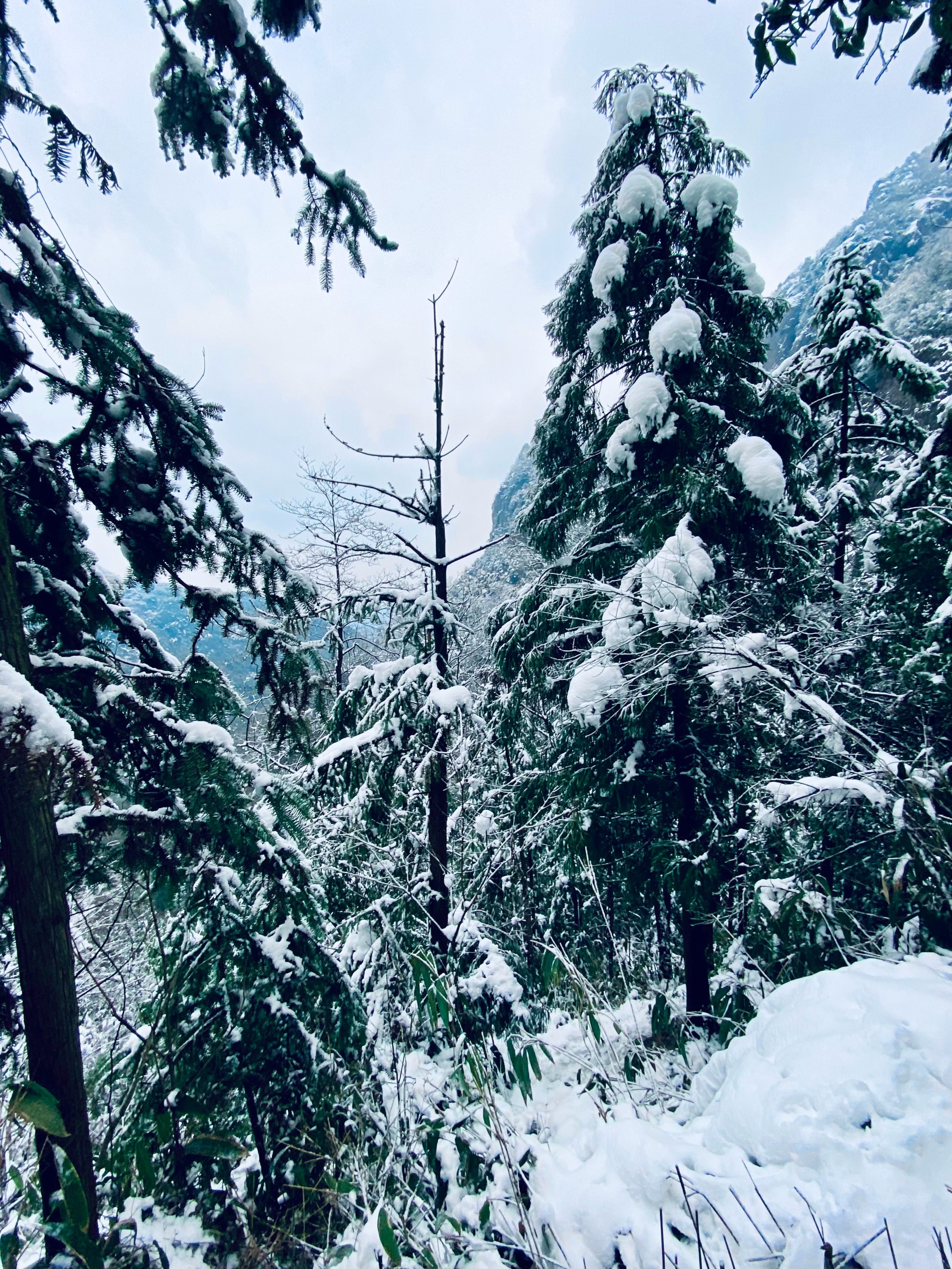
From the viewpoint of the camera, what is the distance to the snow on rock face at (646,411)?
5117 mm

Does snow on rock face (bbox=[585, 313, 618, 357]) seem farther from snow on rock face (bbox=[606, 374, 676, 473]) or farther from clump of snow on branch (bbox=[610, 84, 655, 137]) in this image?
clump of snow on branch (bbox=[610, 84, 655, 137])

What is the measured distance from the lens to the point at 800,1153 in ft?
5.82

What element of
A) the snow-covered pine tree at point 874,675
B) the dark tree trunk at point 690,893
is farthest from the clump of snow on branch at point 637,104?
the dark tree trunk at point 690,893

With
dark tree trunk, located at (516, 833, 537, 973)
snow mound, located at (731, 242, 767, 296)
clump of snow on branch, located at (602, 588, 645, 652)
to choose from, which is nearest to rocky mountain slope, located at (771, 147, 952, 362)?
snow mound, located at (731, 242, 767, 296)

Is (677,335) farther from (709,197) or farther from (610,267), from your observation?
(709,197)

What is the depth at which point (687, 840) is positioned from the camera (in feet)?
17.8

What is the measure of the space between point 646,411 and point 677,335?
0.77 meters

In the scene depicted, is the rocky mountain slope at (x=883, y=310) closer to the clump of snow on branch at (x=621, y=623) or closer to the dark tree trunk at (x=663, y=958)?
the clump of snow on branch at (x=621, y=623)

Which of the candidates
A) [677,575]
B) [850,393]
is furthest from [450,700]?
[850,393]

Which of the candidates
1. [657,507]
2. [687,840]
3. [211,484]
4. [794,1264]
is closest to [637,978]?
[687,840]

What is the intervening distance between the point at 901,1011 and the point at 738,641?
2242 millimetres

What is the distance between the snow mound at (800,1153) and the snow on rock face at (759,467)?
3.88 m

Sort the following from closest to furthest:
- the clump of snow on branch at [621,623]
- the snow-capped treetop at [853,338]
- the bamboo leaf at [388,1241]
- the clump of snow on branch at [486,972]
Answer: the bamboo leaf at [388,1241] → the clump of snow on branch at [621,623] → the clump of snow on branch at [486,972] → the snow-capped treetop at [853,338]

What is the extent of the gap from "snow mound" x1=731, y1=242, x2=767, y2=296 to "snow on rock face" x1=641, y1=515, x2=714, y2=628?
3227 mm
